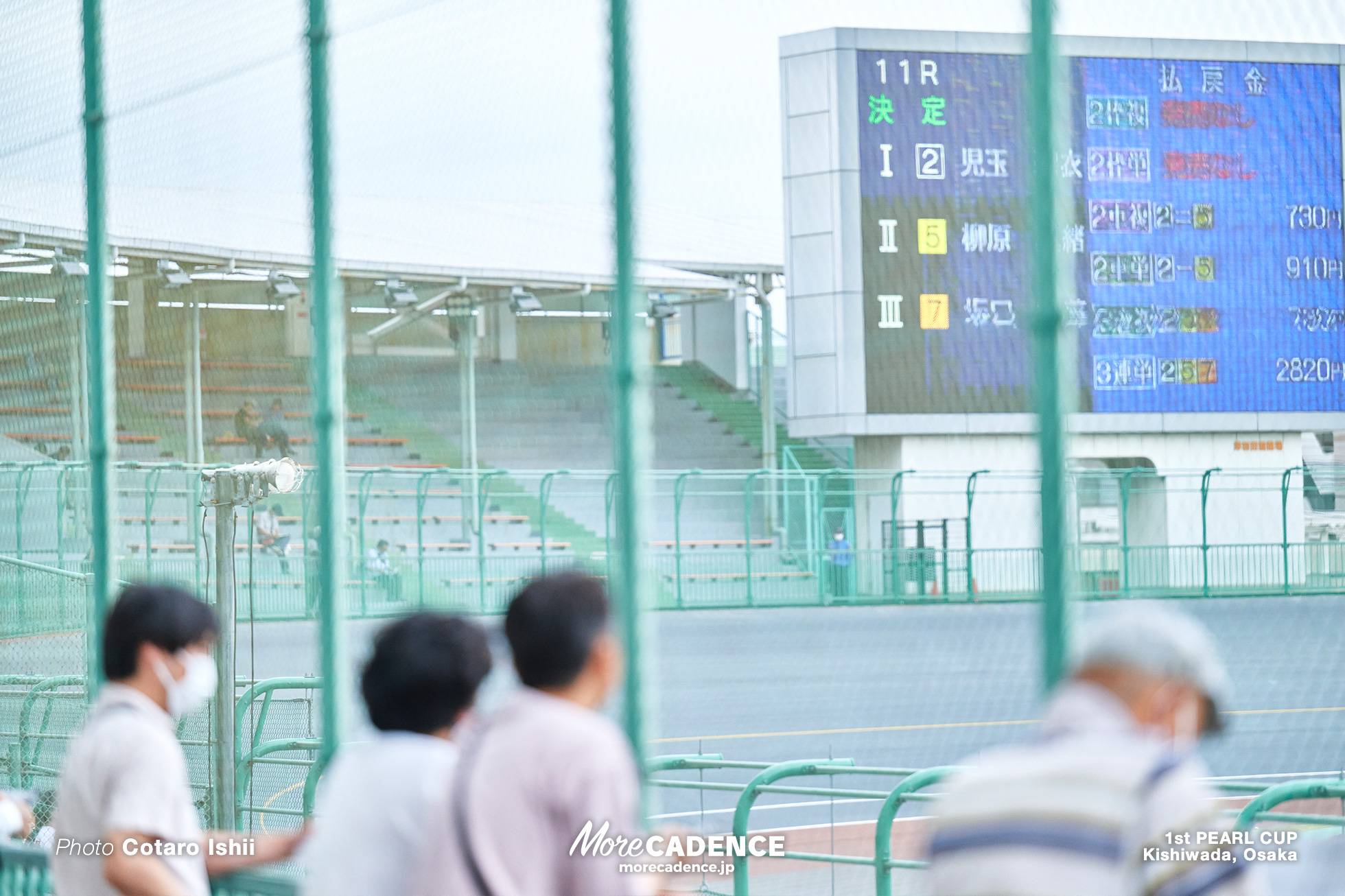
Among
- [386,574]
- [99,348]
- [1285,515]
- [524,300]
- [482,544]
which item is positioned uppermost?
[524,300]

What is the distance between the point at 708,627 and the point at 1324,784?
531 inches

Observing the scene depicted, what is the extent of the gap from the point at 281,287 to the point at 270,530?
5.08 meters

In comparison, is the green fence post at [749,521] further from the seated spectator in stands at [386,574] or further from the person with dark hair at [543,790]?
the person with dark hair at [543,790]

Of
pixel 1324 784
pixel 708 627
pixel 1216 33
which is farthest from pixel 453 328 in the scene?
pixel 708 627

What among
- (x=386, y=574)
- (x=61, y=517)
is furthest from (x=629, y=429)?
(x=61, y=517)

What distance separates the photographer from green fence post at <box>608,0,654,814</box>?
2.65 metres

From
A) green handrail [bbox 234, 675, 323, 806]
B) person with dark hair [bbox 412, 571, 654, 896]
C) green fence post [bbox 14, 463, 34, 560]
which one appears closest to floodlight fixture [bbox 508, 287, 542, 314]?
green handrail [bbox 234, 675, 323, 806]

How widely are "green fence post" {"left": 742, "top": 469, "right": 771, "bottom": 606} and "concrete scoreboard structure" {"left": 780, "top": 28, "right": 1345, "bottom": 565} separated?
126 inches

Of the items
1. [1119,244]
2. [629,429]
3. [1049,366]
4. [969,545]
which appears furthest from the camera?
[969,545]

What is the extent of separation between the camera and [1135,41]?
2.77m

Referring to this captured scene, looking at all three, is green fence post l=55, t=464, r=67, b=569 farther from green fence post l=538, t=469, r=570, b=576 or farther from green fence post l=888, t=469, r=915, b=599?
green fence post l=888, t=469, r=915, b=599

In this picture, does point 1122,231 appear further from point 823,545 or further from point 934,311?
point 823,545

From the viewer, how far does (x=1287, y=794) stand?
13.8 feet

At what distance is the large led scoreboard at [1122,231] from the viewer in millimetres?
3109
